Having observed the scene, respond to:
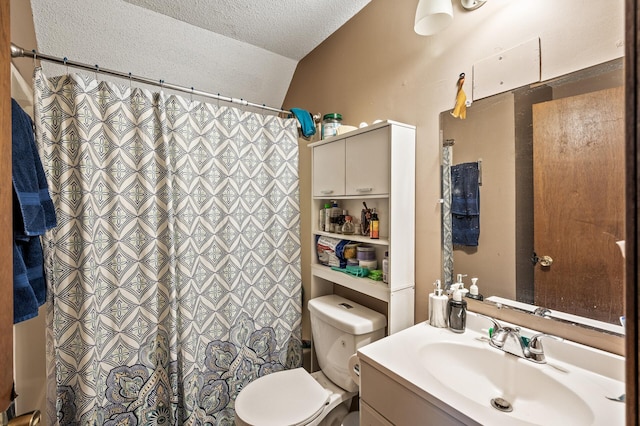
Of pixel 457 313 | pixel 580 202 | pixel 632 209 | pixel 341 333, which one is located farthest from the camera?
pixel 341 333

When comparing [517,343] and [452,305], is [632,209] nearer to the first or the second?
[517,343]

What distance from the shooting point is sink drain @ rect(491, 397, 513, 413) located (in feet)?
2.90

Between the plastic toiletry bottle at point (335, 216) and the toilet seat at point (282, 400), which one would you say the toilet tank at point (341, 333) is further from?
the plastic toiletry bottle at point (335, 216)

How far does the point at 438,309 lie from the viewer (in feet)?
3.97

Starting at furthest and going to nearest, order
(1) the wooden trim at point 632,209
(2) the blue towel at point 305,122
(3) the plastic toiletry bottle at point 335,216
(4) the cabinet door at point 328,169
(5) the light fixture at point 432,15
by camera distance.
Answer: (2) the blue towel at point 305,122
(3) the plastic toiletry bottle at point 335,216
(4) the cabinet door at point 328,169
(5) the light fixture at point 432,15
(1) the wooden trim at point 632,209

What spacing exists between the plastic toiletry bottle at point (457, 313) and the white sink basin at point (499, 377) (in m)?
0.03

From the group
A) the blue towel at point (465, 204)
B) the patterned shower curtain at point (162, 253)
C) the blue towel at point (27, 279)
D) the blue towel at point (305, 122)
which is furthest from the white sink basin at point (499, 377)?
the blue towel at point (305, 122)

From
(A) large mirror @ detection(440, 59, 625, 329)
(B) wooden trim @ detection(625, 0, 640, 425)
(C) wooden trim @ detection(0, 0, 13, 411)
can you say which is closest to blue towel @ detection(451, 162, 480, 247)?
(A) large mirror @ detection(440, 59, 625, 329)

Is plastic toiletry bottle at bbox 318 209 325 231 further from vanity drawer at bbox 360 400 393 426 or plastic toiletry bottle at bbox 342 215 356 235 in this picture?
vanity drawer at bbox 360 400 393 426

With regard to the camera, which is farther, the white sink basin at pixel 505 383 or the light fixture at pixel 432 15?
the light fixture at pixel 432 15

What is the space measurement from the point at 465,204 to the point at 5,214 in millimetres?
1361

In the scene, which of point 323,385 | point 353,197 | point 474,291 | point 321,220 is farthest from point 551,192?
point 323,385

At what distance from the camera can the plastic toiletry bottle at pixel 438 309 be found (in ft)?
3.96

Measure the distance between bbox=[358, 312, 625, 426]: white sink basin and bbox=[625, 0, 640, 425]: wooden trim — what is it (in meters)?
0.53
